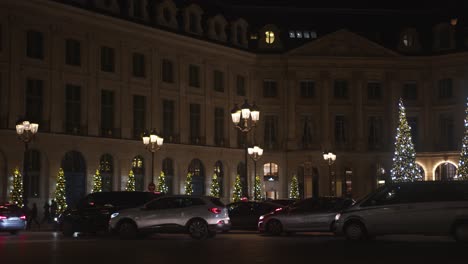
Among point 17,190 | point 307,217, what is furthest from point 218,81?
point 307,217

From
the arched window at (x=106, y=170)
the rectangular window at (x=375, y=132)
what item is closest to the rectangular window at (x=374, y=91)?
the rectangular window at (x=375, y=132)

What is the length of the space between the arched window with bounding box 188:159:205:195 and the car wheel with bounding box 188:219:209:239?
34.7 meters

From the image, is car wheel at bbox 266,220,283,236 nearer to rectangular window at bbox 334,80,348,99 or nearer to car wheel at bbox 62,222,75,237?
car wheel at bbox 62,222,75,237

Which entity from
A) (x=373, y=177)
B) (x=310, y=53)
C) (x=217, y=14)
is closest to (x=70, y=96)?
(x=217, y=14)

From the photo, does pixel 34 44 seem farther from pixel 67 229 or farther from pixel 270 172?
pixel 270 172

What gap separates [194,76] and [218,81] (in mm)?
3002

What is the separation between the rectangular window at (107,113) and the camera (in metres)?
59.6

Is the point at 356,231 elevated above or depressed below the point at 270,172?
below

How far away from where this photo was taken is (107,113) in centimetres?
6006

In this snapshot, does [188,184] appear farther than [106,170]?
Yes

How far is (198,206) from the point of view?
1244 inches

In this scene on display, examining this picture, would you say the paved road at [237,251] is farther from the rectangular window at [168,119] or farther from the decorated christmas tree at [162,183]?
the rectangular window at [168,119]

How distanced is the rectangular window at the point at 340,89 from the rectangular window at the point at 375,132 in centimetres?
303

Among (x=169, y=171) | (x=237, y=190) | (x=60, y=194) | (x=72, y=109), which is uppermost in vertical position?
(x=72, y=109)
